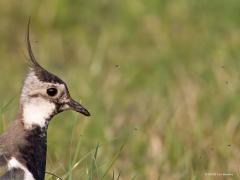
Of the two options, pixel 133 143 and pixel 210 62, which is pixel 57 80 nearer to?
pixel 133 143

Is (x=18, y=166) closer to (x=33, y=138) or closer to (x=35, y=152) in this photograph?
(x=35, y=152)

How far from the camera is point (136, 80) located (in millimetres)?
12156

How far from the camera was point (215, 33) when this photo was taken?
12.9m

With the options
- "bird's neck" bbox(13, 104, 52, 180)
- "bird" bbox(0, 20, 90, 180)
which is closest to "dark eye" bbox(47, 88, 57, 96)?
"bird" bbox(0, 20, 90, 180)

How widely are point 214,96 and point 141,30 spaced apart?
2862 millimetres

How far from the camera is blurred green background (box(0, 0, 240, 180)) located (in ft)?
28.7

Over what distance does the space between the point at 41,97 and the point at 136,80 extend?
195 inches

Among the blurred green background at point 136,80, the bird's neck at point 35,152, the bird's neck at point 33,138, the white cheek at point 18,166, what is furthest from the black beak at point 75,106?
the white cheek at point 18,166

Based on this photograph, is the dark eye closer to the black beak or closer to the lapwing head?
the lapwing head

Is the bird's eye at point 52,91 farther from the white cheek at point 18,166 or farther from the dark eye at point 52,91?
the white cheek at point 18,166

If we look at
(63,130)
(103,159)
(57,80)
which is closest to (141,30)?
(63,130)

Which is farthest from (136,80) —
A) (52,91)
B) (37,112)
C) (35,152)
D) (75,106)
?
(35,152)

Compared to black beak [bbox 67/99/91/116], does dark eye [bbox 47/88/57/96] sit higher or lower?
higher

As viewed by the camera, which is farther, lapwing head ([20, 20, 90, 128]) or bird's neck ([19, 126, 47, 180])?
lapwing head ([20, 20, 90, 128])
